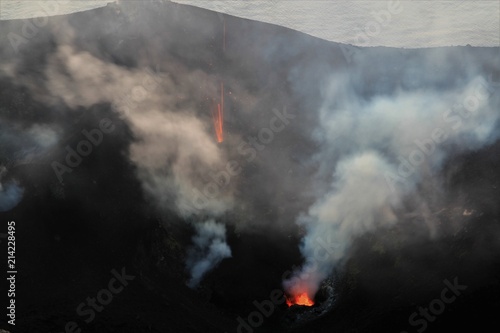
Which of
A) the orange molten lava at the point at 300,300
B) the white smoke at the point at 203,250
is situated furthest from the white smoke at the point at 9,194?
the orange molten lava at the point at 300,300

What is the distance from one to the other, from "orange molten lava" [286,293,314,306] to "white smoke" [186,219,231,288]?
2429 millimetres

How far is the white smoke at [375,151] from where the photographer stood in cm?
1034

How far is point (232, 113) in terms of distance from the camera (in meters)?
11.0

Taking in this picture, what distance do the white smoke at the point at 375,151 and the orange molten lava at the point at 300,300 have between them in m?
0.19

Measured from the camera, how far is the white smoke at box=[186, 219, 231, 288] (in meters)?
10.9

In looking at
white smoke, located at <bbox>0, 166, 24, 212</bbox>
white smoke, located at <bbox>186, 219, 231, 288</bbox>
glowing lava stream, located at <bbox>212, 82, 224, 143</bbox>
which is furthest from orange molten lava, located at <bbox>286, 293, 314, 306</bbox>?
white smoke, located at <bbox>0, 166, 24, 212</bbox>

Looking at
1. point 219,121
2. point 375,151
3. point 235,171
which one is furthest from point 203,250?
point 375,151

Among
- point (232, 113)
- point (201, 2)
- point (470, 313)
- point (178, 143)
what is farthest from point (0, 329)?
point (470, 313)

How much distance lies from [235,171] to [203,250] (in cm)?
236

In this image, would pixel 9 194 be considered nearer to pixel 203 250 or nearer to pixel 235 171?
pixel 203 250

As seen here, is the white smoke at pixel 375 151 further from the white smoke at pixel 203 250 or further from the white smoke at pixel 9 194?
the white smoke at pixel 9 194

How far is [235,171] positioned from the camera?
11102mm

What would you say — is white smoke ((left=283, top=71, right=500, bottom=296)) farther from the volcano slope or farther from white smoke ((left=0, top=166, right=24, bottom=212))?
white smoke ((left=0, top=166, right=24, bottom=212))

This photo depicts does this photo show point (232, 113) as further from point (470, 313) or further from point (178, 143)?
point (470, 313)
